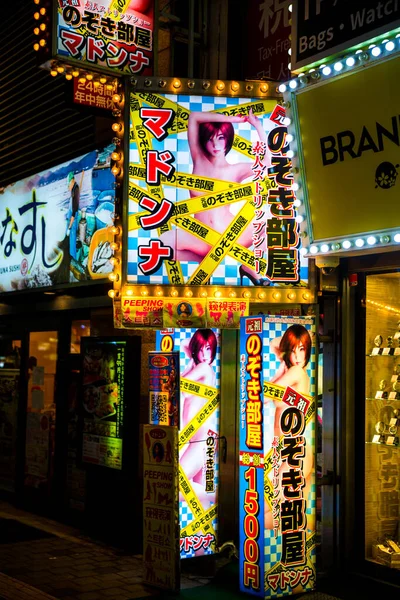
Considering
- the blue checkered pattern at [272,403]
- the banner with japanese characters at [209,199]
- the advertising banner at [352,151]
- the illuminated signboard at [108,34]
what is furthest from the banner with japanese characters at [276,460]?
the illuminated signboard at [108,34]

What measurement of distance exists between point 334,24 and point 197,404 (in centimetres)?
463

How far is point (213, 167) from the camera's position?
8.92 meters

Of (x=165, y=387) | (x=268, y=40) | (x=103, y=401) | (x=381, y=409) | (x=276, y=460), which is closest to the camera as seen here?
(x=276, y=460)

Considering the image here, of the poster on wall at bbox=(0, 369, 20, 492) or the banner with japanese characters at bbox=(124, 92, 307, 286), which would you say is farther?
the poster on wall at bbox=(0, 369, 20, 492)

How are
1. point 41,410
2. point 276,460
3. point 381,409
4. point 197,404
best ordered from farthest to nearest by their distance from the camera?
point 41,410, point 197,404, point 381,409, point 276,460

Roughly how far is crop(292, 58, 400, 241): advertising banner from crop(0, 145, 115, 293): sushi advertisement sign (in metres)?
4.13

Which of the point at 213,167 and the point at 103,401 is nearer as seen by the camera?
the point at 213,167

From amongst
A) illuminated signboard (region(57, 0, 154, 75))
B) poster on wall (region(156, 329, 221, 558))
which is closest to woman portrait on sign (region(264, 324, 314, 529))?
poster on wall (region(156, 329, 221, 558))

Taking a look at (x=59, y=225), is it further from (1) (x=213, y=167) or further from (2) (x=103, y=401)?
(1) (x=213, y=167)

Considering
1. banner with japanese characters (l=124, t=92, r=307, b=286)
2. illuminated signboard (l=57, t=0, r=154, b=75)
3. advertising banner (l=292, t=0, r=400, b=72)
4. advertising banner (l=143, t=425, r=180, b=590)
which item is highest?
illuminated signboard (l=57, t=0, r=154, b=75)

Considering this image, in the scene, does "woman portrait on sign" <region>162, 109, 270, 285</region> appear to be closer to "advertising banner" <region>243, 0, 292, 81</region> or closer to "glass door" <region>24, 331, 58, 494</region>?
"advertising banner" <region>243, 0, 292, 81</region>

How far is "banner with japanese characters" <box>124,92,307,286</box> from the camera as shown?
8.84 metres

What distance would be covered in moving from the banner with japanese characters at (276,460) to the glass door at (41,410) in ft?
17.7

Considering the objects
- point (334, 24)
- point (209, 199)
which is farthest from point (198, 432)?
point (334, 24)
